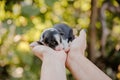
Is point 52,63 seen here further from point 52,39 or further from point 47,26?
point 47,26

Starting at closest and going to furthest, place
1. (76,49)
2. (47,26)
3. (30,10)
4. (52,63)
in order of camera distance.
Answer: (52,63)
(76,49)
(30,10)
(47,26)

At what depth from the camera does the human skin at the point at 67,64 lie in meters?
1.53

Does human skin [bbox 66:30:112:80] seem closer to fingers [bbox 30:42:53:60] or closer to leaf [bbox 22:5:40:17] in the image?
fingers [bbox 30:42:53:60]

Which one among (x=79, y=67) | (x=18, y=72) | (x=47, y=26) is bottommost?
(x=18, y=72)

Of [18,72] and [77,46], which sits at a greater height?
[77,46]

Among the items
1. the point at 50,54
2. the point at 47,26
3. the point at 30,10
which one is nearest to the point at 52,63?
the point at 50,54

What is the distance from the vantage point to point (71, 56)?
64.4 inches

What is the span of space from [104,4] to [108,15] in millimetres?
174

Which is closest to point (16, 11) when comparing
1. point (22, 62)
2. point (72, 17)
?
point (22, 62)

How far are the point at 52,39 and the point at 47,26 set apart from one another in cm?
79

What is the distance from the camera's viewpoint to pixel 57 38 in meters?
1.61

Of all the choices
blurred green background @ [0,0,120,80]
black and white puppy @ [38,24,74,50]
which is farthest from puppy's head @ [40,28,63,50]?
blurred green background @ [0,0,120,80]

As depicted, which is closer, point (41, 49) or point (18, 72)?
point (41, 49)

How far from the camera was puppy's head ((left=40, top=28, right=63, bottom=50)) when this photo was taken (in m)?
1.61
